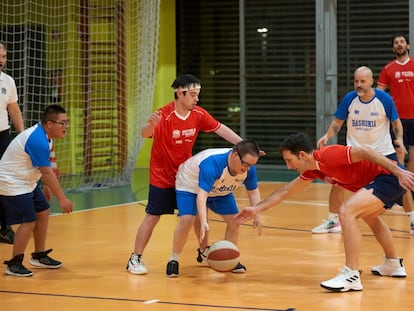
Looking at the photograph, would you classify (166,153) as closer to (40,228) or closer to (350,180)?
(40,228)

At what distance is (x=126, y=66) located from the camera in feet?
52.9

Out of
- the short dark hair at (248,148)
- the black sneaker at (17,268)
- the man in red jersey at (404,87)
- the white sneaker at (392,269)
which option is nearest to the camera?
the short dark hair at (248,148)

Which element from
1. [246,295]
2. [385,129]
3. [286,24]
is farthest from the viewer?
[286,24]

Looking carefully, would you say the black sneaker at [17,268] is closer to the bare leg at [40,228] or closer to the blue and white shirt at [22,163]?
the bare leg at [40,228]

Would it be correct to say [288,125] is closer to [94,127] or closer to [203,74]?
[203,74]

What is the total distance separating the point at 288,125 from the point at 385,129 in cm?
933

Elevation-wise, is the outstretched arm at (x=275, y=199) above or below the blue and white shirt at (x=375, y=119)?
below

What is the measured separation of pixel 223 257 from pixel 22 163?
1.92 metres

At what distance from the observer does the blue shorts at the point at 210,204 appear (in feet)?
24.5

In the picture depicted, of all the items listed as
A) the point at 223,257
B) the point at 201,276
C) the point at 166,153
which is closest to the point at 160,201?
the point at 166,153

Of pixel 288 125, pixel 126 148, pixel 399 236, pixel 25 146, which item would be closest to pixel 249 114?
pixel 288 125

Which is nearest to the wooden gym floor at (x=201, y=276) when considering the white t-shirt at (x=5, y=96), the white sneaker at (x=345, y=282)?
the white sneaker at (x=345, y=282)

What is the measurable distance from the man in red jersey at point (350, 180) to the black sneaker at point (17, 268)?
192 centimetres

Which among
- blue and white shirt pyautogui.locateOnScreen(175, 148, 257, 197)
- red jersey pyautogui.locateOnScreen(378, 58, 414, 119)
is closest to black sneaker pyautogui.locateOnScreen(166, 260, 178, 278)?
blue and white shirt pyautogui.locateOnScreen(175, 148, 257, 197)
